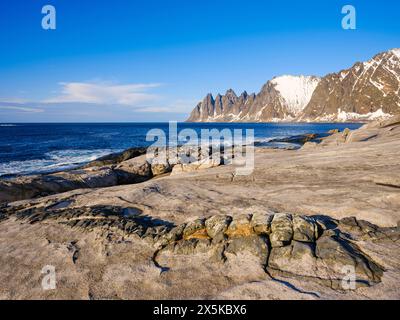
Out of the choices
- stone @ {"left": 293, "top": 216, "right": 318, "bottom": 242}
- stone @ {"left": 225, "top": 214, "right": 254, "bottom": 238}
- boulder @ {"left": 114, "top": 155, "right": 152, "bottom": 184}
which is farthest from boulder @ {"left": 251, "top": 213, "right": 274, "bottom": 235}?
boulder @ {"left": 114, "top": 155, "right": 152, "bottom": 184}

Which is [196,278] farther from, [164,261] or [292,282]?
[292,282]

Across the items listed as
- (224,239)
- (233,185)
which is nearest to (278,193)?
(233,185)

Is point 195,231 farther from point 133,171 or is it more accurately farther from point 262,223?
point 133,171

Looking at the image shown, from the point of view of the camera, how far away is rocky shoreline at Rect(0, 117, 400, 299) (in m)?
4.92

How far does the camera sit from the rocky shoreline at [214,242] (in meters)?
4.92

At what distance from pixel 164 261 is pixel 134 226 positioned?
5.64 ft

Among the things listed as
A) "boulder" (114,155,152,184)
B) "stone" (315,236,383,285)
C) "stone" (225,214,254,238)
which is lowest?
"boulder" (114,155,152,184)

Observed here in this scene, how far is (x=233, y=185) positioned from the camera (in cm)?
1080

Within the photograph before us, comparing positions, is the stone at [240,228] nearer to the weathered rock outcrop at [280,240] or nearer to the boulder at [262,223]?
the weathered rock outcrop at [280,240]

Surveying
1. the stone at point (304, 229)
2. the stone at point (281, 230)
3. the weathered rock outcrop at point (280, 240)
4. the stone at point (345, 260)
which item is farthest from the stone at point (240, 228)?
the stone at point (345, 260)

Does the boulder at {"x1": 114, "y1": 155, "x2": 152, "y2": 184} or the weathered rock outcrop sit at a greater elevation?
the weathered rock outcrop

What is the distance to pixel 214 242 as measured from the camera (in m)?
6.11

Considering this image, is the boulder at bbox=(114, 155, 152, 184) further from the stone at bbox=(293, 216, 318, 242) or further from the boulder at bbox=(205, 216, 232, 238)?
the stone at bbox=(293, 216, 318, 242)

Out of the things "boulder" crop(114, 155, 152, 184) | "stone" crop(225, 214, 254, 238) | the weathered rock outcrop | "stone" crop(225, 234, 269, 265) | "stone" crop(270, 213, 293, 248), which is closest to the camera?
the weathered rock outcrop
